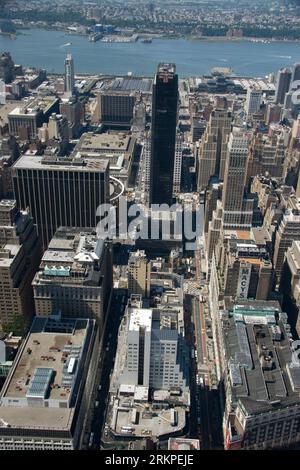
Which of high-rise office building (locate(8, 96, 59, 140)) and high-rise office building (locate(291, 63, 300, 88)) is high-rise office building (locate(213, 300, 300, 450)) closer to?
high-rise office building (locate(8, 96, 59, 140))

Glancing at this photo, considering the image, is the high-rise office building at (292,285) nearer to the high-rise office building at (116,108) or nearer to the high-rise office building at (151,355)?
the high-rise office building at (151,355)

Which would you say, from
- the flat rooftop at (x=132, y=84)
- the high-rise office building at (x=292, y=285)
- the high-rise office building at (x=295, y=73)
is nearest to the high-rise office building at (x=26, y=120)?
the flat rooftop at (x=132, y=84)

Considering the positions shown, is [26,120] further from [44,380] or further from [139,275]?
[44,380]

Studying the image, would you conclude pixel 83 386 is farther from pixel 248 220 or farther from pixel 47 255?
pixel 248 220

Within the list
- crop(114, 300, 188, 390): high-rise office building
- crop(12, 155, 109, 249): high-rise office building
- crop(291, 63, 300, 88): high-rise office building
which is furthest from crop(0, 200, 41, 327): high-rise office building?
crop(291, 63, 300, 88): high-rise office building

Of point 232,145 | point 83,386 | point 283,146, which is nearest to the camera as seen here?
point 83,386

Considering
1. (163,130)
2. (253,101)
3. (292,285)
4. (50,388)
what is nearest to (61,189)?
(163,130)

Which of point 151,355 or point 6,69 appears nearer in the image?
point 151,355
